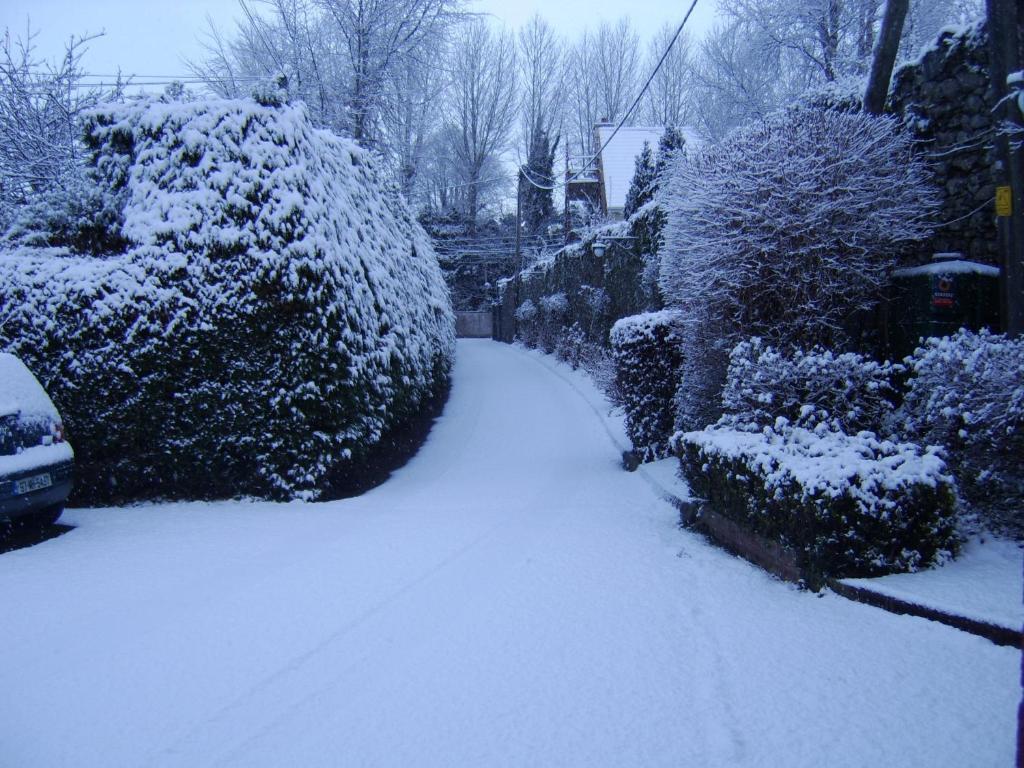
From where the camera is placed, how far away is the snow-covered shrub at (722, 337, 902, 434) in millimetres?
4414

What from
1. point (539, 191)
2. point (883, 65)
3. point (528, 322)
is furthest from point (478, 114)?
point (883, 65)

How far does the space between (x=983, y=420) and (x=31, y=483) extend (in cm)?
651

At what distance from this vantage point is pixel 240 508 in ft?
20.0

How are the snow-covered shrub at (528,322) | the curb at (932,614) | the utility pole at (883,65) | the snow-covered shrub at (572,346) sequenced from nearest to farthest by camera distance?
the curb at (932,614) → the utility pole at (883,65) → the snow-covered shrub at (572,346) → the snow-covered shrub at (528,322)

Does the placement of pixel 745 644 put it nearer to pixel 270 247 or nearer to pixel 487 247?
pixel 270 247

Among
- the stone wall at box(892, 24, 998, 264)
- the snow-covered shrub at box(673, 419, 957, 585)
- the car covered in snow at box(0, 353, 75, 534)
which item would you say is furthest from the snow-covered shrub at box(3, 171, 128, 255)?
the stone wall at box(892, 24, 998, 264)

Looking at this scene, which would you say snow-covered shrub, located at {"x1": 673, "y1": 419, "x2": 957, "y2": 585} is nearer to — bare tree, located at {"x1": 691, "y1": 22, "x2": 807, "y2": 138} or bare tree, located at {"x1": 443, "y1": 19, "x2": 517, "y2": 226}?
bare tree, located at {"x1": 691, "y1": 22, "x2": 807, "y2": 138}

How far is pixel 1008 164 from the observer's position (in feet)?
16.4

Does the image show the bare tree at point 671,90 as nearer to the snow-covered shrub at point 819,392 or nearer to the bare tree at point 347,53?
the bare tree at point 347,53

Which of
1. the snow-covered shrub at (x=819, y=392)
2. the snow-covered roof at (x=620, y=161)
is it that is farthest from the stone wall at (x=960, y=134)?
the snow-covered roof at (x=620, y=161)

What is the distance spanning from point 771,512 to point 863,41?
20.4 metres

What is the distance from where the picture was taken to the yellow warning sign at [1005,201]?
4992mm

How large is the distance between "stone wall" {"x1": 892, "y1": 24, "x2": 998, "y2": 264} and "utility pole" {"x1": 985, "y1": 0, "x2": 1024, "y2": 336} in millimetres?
741

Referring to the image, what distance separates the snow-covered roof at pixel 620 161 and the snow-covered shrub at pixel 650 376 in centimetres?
2404
